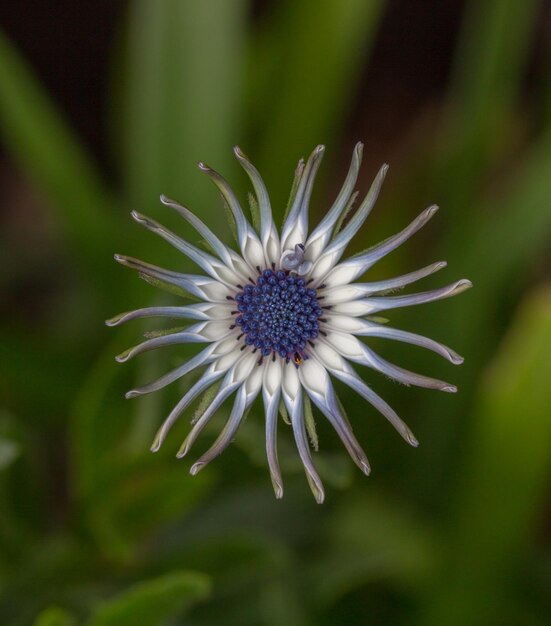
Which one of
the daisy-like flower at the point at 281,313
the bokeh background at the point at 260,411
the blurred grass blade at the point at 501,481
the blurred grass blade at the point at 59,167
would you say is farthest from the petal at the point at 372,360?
the blurred grass blade at the point at 59,167

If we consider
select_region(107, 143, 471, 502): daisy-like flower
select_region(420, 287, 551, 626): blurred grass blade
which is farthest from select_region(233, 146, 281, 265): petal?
select_region(420, 287, 551, 626): blurred grass blade

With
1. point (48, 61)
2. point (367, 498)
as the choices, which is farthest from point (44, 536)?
point (48, 61)

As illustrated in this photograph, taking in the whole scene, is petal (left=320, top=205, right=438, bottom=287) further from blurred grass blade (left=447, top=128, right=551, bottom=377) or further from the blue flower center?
blurred grass blade (left=447, top=128, right=551, bottom=377)

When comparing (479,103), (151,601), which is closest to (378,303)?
(151,601)

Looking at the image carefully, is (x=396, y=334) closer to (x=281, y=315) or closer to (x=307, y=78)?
(x=281, y=315)

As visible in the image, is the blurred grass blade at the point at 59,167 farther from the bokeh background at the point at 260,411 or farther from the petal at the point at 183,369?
the petal at the point at 183,369

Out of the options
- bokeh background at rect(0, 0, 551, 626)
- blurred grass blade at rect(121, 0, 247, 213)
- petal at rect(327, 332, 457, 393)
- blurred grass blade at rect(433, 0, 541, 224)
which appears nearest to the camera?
petal at rect(327, 332, 457, 393)

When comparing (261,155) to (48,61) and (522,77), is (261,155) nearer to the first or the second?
(48,61)
